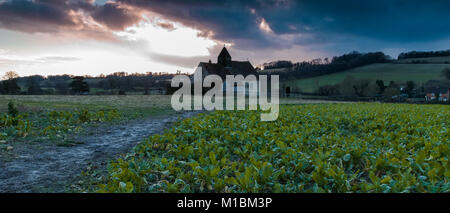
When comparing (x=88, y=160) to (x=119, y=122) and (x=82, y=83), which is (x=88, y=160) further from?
(x=82, y=83)

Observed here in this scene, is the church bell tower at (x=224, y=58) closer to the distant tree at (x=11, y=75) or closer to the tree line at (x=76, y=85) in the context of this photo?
the tree line at (x=76, y=85)

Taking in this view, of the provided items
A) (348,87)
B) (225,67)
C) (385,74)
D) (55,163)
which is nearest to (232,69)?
(225,67)

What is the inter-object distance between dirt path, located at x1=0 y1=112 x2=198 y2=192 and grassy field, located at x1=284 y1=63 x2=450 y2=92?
6198 centimetres

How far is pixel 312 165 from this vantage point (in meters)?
4.51

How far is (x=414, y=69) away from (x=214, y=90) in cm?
6808

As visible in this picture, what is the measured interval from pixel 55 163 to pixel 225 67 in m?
55.9

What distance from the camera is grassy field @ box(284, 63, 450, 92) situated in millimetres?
71500

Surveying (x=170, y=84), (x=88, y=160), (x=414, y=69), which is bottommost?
(x=88, y=160)

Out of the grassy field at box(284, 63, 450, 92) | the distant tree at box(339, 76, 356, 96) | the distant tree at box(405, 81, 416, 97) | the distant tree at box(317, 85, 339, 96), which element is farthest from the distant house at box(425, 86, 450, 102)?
the distant tree at box(317, 85, 339, 96)

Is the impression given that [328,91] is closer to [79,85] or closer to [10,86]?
[79,85]

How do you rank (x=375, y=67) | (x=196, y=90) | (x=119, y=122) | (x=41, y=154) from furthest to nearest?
(x=375, y=67) < (x=196, y=90) < (x=119, y=122) < (x=41, y=154)

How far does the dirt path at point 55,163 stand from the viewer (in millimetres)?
4523
